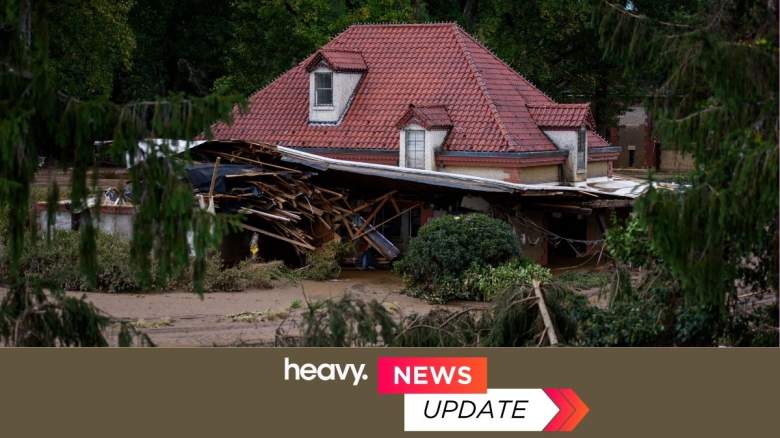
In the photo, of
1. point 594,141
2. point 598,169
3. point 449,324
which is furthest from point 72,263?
point 598,169

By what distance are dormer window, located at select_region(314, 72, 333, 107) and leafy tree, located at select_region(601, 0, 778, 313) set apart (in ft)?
69.0

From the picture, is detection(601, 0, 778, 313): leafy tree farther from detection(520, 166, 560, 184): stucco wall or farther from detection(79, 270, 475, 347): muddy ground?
detection(520, 166, 560, 184): stucco wall

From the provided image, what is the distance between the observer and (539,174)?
112ft

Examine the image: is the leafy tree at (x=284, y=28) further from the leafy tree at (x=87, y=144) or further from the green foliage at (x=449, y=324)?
the leafy tree at (x=87, y=144)

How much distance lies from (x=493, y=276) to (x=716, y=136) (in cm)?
1331

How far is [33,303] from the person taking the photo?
14930 millimetres

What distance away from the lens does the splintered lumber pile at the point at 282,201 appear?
31.0 m

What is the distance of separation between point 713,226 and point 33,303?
750cm

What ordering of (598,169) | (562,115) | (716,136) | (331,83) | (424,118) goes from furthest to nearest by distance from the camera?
(598,169)
(331,83)
(562,115)
(424,118)
(716,136)

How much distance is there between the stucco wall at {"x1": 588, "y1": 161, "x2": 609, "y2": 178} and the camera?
3725 cm

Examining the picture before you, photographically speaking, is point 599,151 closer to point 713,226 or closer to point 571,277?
point 571,277

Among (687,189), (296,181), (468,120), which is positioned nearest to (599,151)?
(468,120)

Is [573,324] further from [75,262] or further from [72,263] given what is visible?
[75,262]

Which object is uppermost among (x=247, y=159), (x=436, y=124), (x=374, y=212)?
(x=436, y=124)
